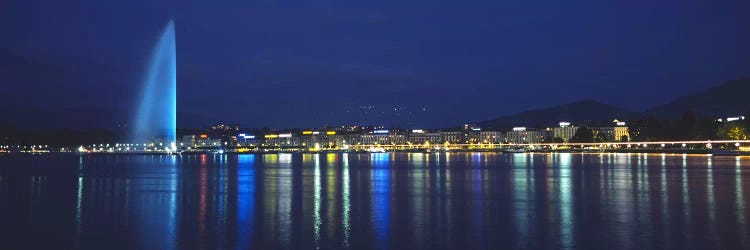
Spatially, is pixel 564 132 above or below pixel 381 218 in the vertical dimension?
above

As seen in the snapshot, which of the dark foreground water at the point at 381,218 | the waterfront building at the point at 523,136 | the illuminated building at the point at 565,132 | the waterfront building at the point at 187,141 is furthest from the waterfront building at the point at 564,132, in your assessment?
the dark foreground water at the point at 381,218

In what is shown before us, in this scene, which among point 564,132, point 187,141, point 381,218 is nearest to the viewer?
point 381,218

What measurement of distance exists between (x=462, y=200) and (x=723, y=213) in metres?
6.11

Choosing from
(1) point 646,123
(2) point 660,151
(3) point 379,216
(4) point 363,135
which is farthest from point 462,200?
(4) point 363,135

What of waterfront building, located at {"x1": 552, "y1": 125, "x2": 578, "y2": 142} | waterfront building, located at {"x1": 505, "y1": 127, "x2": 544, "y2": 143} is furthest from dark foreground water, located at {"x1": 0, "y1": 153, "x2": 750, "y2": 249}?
waterfront building, located at {"x1": 505, "y1": 127, "x2": 544, "y2": 143}

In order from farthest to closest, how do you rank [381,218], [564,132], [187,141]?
[187,141] < [564,132] < [381,218]

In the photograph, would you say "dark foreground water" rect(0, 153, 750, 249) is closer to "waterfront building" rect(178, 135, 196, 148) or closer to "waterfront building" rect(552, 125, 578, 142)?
"waterfront building" rect(552, 125, 578, 142)

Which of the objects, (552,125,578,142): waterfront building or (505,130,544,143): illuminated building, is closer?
(552,125,578,142): waterfront building

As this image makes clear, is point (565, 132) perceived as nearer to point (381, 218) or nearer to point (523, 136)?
point (523, 136)

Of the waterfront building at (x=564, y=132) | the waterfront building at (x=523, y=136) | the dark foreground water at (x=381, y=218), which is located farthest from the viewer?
the waterfront building at (x=523, y=136)

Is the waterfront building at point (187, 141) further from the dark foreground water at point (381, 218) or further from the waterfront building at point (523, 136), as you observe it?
the dark foreground water at point (381, 218)

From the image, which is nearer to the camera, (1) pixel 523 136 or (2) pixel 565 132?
(2) pixel 565 132

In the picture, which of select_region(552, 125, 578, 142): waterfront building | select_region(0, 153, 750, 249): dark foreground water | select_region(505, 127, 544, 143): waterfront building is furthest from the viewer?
select_region(505, 127, 544, 143): waterfront building

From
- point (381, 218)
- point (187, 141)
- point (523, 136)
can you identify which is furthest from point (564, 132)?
point (381, 218)
